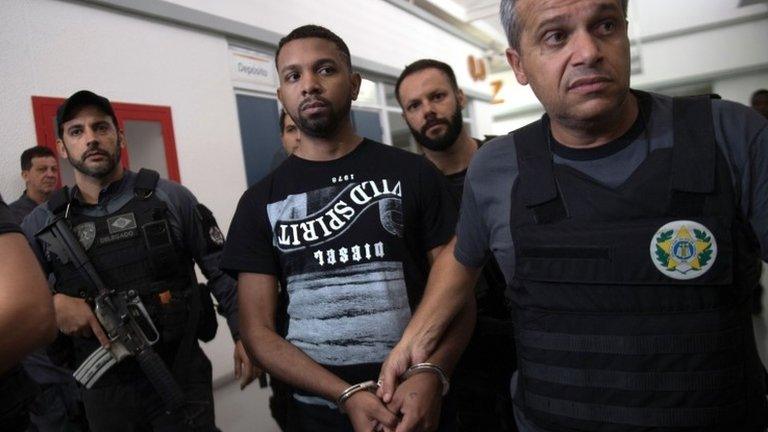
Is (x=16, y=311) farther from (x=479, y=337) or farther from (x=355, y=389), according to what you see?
(x=479, y=337)

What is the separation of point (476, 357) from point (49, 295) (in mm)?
1365

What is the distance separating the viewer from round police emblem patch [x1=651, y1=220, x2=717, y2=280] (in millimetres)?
785

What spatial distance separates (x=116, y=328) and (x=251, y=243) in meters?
0.78

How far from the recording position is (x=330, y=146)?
1.40 m

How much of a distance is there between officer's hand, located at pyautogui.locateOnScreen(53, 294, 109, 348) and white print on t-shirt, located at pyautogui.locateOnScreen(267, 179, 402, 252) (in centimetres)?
88

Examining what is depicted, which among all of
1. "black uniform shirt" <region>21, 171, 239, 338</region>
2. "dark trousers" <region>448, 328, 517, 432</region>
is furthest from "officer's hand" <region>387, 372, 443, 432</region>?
"black uniform shirt" <region>21, 171, 239, 338</region>

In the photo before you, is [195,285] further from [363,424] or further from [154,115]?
[154,115]

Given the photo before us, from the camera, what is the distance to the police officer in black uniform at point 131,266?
1.81 m

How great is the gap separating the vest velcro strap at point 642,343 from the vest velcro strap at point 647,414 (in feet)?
0.29

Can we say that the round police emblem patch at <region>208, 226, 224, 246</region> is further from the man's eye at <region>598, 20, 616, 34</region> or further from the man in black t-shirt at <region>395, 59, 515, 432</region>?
the man's eye at <region>598, 20, 616, 34</region>

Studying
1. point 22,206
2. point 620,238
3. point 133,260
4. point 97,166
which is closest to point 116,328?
point 133,260

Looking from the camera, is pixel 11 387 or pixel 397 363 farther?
pixel 397 363

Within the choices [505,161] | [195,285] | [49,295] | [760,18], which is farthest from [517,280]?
[760,18]

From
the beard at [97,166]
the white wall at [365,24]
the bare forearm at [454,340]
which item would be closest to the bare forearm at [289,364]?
the bare forearm at [454,340]
